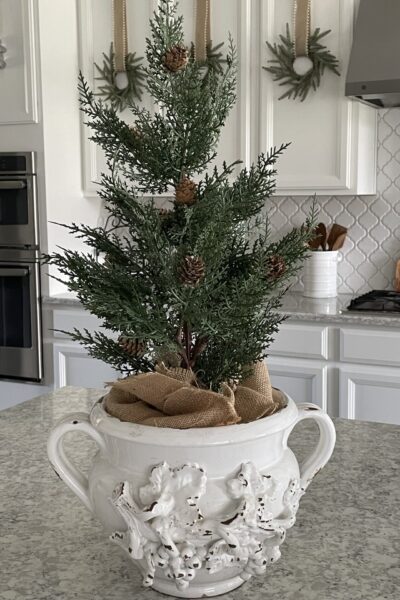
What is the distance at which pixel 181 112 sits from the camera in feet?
2.65

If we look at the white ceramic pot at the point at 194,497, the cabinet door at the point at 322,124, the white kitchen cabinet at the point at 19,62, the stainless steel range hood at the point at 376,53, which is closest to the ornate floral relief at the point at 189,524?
the white ceramic pot at the point at 194,497

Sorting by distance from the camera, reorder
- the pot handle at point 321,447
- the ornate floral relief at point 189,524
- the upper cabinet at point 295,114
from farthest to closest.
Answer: the upper cabinet at point 295,114
the pot handle at point 321,447
the ornate floral relief at point 189,524

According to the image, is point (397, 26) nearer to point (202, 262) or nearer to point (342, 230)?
point (342, 230)

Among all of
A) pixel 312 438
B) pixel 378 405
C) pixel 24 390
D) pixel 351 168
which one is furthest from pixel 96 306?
pixel 24 390

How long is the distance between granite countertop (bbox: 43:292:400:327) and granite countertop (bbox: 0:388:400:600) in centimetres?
148

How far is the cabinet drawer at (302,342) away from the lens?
2.92 m

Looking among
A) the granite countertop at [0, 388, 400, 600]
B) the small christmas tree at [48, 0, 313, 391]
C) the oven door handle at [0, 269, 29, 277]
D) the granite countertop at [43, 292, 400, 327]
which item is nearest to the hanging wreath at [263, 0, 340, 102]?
the granite countertop at [43, 292, 400, 327]

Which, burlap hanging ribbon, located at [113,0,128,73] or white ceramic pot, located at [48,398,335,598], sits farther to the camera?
burlap hanging ribbon, located at [113,0,128,73]

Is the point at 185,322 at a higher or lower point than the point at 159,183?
lower

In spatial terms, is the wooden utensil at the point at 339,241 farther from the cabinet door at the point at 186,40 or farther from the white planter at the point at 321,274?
the cabinet door at the point at 186,40

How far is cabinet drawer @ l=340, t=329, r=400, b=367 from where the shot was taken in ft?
9.21

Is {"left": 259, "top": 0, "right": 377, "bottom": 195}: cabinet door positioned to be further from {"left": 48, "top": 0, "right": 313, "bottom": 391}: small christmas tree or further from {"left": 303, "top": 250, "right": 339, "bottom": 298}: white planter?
{"left": 48, "top": 0, "right": 313, "bottom": 391}: small christmas tree

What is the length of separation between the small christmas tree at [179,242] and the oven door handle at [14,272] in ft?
8.41

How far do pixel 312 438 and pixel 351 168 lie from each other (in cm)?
190
